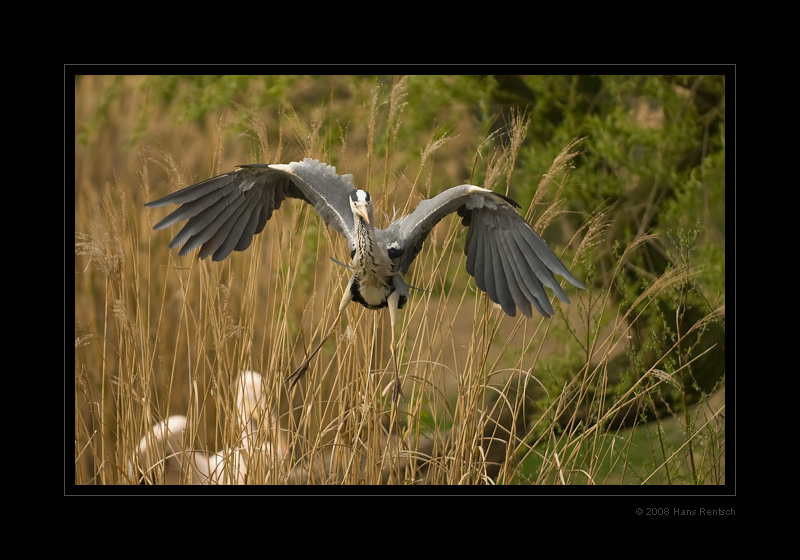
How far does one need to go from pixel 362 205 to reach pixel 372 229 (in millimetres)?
56

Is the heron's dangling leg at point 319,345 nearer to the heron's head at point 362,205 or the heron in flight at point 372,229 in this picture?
the heron in flight at point 372,229

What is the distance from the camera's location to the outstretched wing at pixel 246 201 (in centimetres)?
179

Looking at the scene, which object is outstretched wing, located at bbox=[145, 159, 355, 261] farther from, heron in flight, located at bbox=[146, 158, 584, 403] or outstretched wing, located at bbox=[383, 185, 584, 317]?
outstretched wing, located at bbox=[383, 185, 584, 317]

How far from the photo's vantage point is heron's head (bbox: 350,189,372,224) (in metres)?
1.64

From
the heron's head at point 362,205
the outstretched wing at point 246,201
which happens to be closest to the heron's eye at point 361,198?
the heron's head at point 362,205

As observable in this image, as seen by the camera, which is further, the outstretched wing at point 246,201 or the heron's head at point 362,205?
the outstretched wing at point 246,201

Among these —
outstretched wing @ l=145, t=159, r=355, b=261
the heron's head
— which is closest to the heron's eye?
the heron's head

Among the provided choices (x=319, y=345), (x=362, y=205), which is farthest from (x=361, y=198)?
(x=319, y=345)

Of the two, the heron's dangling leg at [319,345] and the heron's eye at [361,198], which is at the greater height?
the heron's eye at [361,198]

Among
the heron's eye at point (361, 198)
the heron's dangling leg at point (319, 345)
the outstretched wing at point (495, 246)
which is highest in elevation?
the heron's eye at point (361, 198)
